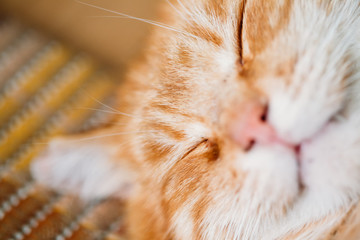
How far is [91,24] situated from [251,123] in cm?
135

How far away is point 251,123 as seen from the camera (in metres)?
0.86

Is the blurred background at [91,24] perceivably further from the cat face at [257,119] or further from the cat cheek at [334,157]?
the cat cheek at [334,157]

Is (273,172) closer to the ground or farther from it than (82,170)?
farther from it

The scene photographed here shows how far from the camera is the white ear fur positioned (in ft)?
4.31

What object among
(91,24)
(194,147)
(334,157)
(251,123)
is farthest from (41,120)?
(334,157)

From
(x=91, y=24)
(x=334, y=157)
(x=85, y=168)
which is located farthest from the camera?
(x=91, y=24)

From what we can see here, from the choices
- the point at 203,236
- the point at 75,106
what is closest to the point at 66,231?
the point at 203,236

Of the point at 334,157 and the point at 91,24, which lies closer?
the point at 334,157

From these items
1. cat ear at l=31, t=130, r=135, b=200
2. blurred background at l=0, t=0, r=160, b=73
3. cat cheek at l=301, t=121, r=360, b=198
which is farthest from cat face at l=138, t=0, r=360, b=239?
blurred background at l=0, t=0, r=160, b=73

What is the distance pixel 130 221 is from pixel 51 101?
0.64m

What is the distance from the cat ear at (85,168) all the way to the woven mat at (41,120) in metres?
0.04

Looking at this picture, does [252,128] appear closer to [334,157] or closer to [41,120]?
[334,157]

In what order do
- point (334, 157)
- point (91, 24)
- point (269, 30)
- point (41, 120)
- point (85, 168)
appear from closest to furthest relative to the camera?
point (334, 157) < point (269, 30) < point (85, 168) < point (41, 120) < point (91, 24)

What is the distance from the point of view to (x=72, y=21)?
197 cm
